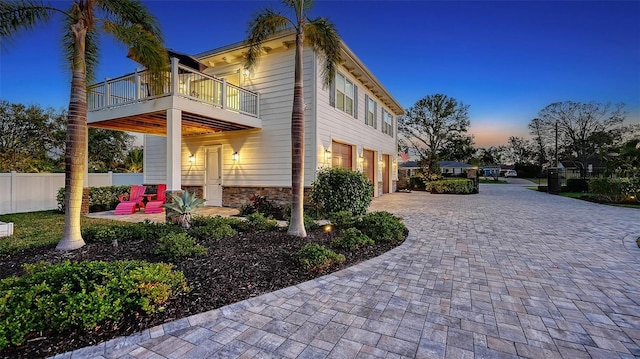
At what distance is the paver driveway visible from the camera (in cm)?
209

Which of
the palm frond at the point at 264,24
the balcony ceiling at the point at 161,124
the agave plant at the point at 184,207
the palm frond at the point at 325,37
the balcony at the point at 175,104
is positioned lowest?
the agave plant at the point at 184,207

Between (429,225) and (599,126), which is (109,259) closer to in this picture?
(429,225)

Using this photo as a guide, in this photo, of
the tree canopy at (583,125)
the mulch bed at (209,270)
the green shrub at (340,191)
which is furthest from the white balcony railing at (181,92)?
the tree canopy at (583,125)

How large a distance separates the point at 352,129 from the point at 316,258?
8.92 meters

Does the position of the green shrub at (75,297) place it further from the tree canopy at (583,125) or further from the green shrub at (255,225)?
the tree canopy at (583,125)

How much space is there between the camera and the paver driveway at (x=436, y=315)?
6.87 feet

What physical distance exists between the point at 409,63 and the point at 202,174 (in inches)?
471

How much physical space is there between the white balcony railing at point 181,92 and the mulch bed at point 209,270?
456 centimetres

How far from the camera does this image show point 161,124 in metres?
9.57

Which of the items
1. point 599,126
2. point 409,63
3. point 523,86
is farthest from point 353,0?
point 599,126

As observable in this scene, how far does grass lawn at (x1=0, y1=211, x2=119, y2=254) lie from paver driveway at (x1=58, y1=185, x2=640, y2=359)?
409cm

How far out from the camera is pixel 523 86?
16.5 metres

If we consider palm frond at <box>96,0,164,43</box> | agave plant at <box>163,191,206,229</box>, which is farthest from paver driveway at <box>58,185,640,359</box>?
palm frond at <box>96,0,164,43</box>

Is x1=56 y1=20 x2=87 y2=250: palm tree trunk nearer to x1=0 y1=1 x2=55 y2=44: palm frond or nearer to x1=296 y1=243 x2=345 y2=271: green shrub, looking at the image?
x1=0 y1=1 x2=55 y2=44: palm frond
